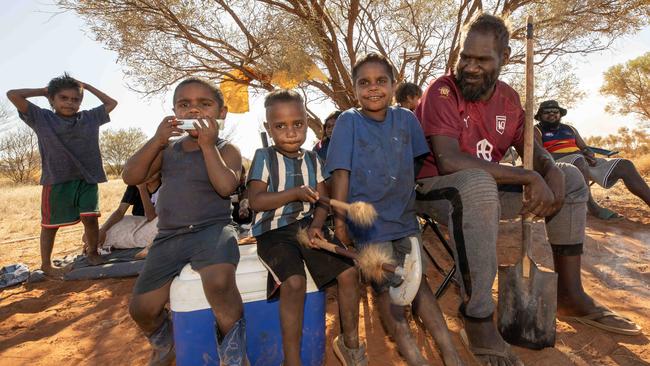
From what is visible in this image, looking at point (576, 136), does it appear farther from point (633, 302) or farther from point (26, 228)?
point (26, 228)

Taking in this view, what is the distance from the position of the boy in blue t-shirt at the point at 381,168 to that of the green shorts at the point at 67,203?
3.23 metres

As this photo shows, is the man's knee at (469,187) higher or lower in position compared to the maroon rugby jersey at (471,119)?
lower

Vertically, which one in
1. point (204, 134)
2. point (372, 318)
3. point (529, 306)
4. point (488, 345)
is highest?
point (204, 134)

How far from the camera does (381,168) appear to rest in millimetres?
2172

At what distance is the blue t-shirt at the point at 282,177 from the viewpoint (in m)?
2.15

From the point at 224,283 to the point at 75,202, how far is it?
3.14 metres

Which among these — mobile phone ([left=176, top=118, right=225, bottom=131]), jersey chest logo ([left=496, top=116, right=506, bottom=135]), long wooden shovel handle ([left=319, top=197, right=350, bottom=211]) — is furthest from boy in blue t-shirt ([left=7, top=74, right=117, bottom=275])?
jersey chest logo ([left=496, top=116, right=506, bottom=135])

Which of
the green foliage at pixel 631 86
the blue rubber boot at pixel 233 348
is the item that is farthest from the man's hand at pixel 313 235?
the green foliage at pixel 631 86

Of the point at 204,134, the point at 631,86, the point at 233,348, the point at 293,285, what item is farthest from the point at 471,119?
the point at 631,86

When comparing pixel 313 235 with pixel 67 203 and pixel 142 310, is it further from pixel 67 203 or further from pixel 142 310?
pixel 67 203

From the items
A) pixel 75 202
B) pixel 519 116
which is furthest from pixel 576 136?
pixel 75 202

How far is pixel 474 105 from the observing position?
7.78 feet

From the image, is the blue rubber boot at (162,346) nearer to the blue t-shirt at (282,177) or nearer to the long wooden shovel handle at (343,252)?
the blue t-shirt at (282,177)

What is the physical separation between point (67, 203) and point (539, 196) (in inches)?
173
